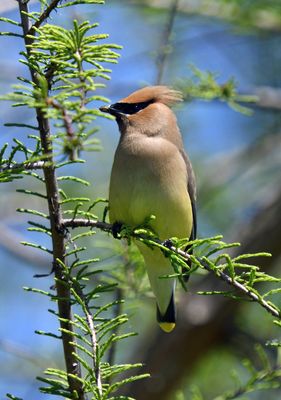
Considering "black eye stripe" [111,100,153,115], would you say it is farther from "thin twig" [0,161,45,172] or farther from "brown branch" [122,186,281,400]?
"thin twig" [0,161,45,172]

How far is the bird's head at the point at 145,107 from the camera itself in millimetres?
4266

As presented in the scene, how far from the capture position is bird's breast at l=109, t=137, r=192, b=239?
12.4 ft

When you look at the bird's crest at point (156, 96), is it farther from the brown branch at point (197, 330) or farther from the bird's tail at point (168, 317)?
the brown branch at point (197, 330)

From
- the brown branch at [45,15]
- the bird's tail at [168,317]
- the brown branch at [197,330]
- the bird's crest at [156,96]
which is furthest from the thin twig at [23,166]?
the brown branch at [197,330]

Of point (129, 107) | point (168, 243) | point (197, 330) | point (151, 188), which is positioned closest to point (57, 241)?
point (168, 243)

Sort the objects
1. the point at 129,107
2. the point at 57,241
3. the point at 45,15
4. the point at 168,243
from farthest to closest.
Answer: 1. the point at 129,107
2. the point at 168,243
3. the point at 57,241
4. the point at 45,15

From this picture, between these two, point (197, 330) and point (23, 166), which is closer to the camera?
point (23, 166)

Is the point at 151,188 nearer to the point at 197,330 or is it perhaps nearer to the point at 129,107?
the point at 129,107

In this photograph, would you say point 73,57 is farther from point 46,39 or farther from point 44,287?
point 44,287

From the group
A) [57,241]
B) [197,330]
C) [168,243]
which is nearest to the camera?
[57,241]

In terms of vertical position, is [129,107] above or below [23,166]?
above

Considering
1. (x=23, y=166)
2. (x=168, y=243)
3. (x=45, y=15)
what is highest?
(x=45, y=15)

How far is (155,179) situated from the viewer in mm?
3893

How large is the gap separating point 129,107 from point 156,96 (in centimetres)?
17
